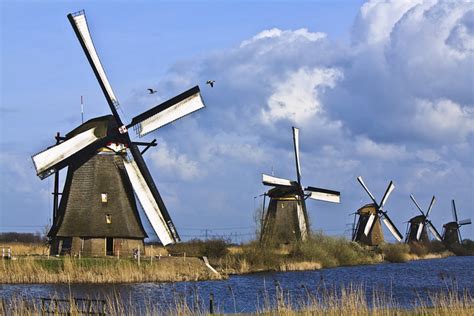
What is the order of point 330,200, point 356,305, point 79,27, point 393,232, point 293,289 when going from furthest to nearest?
point 393,232, point 330,200, point 79,27, point 293,289, point 356,305

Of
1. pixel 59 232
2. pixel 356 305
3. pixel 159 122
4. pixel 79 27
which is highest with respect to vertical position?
pixel 79 27

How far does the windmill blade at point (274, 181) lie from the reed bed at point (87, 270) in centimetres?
1841

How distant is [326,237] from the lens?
4728 centimetres

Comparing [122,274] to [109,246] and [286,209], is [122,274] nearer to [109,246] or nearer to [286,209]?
[109,246]

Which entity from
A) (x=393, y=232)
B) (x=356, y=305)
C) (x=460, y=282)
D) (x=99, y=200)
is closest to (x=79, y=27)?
(x=99, y=200)

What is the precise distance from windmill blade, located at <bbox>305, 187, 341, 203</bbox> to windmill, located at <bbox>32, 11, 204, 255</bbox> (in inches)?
776

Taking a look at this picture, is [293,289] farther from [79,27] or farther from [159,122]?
[79,27]

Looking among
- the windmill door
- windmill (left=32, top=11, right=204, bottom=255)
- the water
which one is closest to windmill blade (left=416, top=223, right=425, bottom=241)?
the water

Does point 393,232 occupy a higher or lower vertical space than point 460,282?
higher

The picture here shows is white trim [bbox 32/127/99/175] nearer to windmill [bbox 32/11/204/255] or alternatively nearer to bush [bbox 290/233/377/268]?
windmill [bbox 32/11/204/255]

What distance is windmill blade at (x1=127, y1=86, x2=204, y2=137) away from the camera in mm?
31797

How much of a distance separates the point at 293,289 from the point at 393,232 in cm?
4033

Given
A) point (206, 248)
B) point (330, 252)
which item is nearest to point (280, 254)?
point (206, 248)

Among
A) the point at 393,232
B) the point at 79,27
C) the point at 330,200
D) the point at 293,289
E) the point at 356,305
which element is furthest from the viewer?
the point at 393,232
